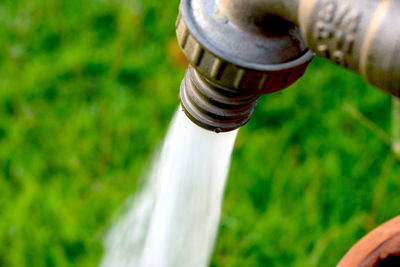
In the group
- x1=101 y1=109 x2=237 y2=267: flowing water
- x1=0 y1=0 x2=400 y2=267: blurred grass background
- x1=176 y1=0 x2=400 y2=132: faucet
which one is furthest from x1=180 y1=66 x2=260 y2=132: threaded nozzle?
x1=0 y1=0 x2=400 y2=267: blurred grass background

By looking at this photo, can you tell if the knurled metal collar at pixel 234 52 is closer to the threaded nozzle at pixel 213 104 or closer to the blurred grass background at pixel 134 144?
the threaded nozzle at pixel 213 104

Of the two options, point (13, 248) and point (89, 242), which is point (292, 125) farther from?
point (13, 248)

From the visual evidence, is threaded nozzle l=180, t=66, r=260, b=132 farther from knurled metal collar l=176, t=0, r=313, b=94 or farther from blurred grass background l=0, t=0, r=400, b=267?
blurred grass background l=0, t=0, r=400, b=267

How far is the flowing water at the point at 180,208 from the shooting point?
0.89 metres

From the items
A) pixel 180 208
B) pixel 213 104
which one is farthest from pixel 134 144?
Answer: pixel 213 104

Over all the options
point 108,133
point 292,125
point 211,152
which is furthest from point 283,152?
point 211,152

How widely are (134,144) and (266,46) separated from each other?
86 cm

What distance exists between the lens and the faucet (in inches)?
21.9

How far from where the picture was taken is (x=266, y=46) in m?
0.66

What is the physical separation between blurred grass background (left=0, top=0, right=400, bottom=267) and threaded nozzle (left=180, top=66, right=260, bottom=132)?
0.65 meters

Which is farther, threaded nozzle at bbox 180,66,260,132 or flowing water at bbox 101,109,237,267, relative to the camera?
flowing water at bbox 101,109,237,267

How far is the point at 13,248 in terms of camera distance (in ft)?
4.35

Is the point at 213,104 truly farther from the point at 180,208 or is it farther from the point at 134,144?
the point at 134,144

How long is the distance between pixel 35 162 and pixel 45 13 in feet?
1.44
